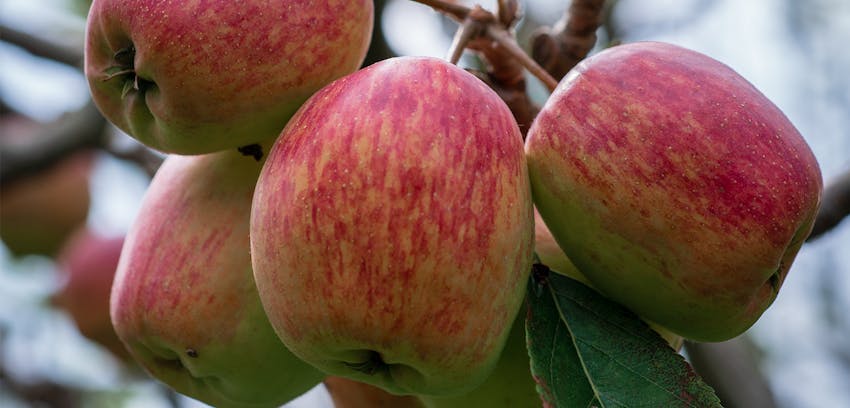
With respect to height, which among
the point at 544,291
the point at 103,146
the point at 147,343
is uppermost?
the point at 544,291

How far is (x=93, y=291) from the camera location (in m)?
2.88

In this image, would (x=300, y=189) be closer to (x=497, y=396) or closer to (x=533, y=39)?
(x=497, y=396)

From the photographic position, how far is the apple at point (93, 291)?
2861mm

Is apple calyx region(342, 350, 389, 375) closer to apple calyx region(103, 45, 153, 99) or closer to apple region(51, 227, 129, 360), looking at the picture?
apple calyx region(103, 45, 153, 99)

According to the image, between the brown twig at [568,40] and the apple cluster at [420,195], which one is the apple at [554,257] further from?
the brown twig at [568,40]

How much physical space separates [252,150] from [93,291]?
1898 millimetres

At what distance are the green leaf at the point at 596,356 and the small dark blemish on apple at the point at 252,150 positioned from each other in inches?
12.7

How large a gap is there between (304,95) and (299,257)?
217 millimetres

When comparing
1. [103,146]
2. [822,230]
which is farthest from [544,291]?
[103,146]

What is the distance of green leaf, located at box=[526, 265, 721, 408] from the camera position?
1022 millimetres

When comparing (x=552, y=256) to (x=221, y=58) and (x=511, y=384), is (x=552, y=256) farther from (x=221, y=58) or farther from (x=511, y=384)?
(x=221, y=58)

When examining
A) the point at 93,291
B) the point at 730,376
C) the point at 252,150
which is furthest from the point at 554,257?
the point at 93,291

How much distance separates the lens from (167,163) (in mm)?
1255

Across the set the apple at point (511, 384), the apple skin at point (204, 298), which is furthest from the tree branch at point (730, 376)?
the apple skin at point (204, 298)
